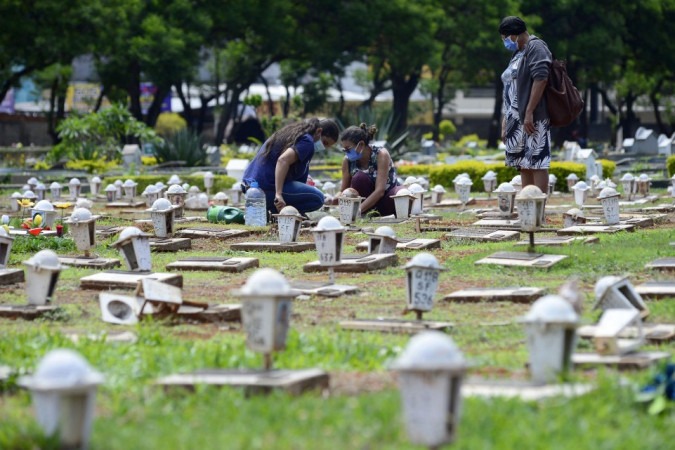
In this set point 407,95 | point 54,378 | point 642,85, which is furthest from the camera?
point 642,85

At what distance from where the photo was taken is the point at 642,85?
186 feet

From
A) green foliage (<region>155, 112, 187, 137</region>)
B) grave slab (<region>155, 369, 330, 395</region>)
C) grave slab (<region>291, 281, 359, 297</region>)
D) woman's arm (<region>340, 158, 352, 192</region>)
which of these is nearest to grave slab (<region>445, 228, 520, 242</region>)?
woman's arm (<region>340, 158, 352, 192</region>)

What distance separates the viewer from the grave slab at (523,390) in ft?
16.3

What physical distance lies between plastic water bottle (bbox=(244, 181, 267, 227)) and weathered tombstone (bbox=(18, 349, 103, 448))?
8.96 metres

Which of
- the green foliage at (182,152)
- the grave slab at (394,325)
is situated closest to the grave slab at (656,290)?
the grave slab at (394,325)

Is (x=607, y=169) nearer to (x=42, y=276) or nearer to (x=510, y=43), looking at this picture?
(x=510, y=43)

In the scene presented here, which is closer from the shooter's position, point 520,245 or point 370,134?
point 520,245

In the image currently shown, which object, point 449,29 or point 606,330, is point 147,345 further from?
point 449,29

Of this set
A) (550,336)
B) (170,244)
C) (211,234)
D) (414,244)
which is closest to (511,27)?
(414,244)

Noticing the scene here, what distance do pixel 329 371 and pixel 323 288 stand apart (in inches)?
105

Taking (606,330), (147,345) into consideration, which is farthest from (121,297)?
(606,330)

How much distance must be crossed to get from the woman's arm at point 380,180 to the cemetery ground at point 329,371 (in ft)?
13.7

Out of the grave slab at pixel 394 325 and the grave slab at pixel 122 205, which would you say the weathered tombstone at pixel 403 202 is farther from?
the grave slab at pixel 394 325

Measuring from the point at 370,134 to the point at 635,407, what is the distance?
29.7ft
